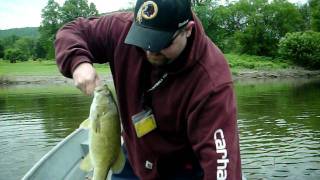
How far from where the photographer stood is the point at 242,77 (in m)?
57.5

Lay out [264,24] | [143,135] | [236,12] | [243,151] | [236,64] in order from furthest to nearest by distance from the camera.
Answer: [236,12]
[264,24]
[236,64]
[243,151]
[143,135]

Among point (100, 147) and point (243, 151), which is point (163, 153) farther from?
point (243, 151)

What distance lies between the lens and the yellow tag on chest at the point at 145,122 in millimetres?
3688

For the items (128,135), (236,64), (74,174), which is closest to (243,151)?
(74,174)

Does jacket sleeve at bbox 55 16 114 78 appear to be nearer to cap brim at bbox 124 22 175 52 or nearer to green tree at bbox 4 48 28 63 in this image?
cap brim at bbox 124 22 175 52

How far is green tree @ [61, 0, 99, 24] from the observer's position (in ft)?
294

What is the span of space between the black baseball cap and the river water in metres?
9.03

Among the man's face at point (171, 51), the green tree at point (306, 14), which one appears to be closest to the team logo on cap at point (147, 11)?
the man's face at point (171, 51)

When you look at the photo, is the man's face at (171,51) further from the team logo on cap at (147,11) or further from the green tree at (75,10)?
the green tree at (75,10)

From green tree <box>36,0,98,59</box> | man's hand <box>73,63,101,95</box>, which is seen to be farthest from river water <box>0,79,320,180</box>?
green tree <box>36,0,98,59</box>

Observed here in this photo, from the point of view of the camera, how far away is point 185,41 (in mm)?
3395

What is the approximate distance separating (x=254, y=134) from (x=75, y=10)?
76736mm

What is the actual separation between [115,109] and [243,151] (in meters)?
11.5

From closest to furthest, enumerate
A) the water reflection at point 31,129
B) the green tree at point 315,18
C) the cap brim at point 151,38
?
the cap brim at point 151,38 → the water reflection at point 31,129 → the green tree at point 315,18
